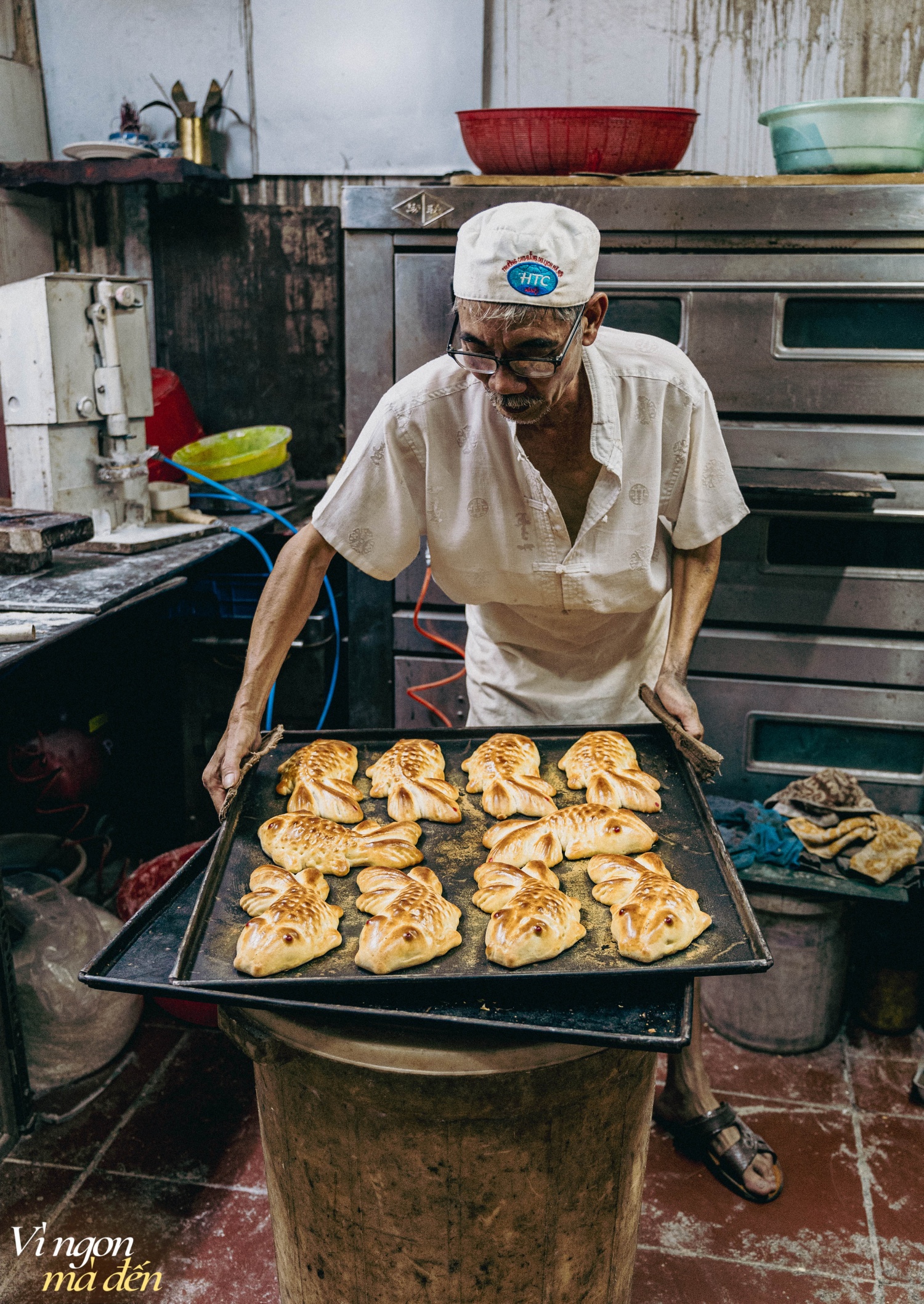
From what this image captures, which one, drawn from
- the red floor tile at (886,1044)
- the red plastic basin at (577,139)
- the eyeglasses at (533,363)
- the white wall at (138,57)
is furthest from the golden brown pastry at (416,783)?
the white wall at (138,57)

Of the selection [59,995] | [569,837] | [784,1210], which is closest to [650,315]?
[569,837]

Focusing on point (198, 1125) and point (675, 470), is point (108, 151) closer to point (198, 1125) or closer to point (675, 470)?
point (675, 470)

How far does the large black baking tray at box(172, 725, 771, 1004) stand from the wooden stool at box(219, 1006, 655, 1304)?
0.11 m

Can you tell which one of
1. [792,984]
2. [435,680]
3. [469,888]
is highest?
[469,888]

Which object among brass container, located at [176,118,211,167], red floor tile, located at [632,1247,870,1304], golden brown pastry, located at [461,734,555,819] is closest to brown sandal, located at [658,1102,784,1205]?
red floor tile, located at [632,1247,870,1304]

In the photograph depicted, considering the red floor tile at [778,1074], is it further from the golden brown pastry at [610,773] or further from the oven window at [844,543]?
the oven window at [844,543]

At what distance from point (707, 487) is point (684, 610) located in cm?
28

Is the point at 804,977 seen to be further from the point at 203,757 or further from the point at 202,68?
the point at 202,68

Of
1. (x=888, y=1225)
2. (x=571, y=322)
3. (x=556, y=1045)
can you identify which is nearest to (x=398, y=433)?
(x=571, y=322)

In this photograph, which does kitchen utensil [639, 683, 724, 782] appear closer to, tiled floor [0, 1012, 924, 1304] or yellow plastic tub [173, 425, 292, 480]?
tiled floor [0, 1012, 924, 1304]

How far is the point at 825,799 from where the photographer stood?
10.3 feet

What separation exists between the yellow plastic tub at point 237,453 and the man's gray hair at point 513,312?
2028mm

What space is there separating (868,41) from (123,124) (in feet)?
9.28

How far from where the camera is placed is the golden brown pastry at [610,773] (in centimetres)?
194
